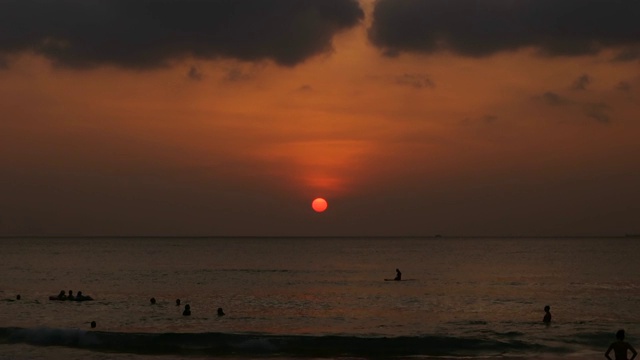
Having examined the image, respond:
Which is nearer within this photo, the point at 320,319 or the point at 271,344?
the point at 271,344

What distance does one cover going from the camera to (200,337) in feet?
132

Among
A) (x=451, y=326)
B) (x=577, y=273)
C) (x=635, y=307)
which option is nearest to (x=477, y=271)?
(x=577, y=273)

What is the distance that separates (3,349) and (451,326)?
2473cm

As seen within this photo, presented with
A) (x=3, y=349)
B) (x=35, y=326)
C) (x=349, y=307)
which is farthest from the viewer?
(x=349, y=307)

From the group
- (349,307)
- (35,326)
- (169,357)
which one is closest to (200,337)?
(169,357)

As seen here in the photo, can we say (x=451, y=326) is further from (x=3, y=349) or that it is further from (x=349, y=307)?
(x=3, y=349)

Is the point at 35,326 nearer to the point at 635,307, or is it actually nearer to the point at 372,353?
the point at 372,353

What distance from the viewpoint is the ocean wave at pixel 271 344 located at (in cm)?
3712

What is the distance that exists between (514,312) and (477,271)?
52570 mm

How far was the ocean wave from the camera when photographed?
37.1 metres

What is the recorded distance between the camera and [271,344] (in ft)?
126

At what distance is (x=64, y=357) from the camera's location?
34.0m

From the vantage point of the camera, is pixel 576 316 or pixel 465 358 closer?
pixel 465 358

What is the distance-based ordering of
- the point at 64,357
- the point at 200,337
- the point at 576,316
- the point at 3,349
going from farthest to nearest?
the point at 576,316 < the point at 200,337 < the point at 3,349 < the point at 64,357
